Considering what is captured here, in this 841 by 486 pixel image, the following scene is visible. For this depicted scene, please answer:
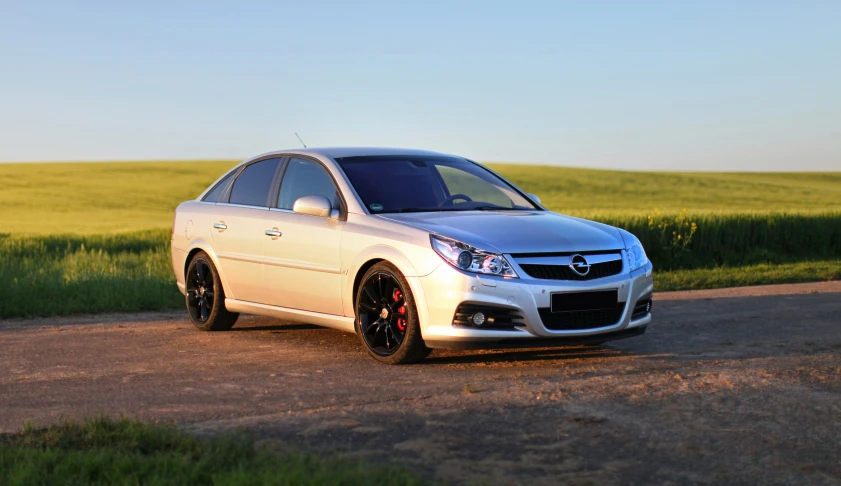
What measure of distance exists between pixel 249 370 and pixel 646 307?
9.51 feet

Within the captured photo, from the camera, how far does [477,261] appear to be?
23.0 ft

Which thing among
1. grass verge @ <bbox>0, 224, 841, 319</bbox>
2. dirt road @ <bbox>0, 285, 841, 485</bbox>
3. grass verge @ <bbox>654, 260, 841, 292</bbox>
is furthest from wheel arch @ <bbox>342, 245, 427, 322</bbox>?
grass verge @ <bbox>654, 260, 841, 292</bbox>

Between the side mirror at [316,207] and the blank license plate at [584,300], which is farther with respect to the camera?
the side mirror at [316,207]

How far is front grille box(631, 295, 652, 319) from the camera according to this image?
24.9ft

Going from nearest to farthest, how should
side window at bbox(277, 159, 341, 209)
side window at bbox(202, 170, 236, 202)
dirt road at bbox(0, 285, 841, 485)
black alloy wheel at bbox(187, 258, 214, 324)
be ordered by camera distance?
dirt road at bbox(0, 285, 841, 485), side window at bbox(277, 159, 341, 209), black alloy wheel at bbox(187, 258, 214, 324), side window at bbox(202, 170, 236, 202)

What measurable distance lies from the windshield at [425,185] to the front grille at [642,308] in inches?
53.9

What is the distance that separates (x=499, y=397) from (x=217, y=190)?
4574 millimetres

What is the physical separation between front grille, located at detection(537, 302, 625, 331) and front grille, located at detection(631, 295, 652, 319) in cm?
24

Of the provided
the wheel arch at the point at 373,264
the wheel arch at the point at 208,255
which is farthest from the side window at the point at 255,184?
the wheel arch at the point at 373,264

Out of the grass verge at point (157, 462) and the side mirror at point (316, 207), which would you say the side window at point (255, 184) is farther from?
the grass verge at point (157, 462)

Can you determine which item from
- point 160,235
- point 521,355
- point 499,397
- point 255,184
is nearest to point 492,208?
point 521,355

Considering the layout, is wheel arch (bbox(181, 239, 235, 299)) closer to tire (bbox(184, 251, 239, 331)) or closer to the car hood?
tire (bbox(184, 251, 239, 331))

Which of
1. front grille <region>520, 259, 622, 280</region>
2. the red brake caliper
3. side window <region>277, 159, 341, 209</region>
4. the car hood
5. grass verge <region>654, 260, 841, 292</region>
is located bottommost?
grass verge <region>654, 260, 841, 292</region>

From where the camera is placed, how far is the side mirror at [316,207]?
785cm
